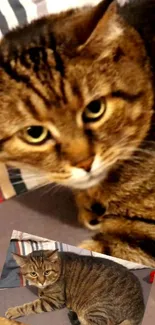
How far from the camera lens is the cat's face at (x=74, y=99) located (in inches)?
23.1

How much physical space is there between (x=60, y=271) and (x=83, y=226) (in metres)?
0.08

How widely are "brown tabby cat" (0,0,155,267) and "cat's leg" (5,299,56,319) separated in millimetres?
168

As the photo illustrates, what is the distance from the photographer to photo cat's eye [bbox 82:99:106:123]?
0.61 meters

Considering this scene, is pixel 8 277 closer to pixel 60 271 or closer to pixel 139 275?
pixel 60 271

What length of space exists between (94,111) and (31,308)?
29 cm

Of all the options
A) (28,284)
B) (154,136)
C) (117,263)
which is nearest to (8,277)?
(28,284)

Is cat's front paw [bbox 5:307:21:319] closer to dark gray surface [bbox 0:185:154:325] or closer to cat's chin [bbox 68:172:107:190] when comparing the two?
dark gray surface [bbox 0:185:154:325]

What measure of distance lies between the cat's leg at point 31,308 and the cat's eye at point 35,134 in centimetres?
23

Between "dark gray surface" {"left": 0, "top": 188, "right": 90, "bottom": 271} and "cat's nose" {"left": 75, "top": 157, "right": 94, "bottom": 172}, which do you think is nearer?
"cat's nose" {"left": 75, "top": 157, "right": 94, "bottom": 172}

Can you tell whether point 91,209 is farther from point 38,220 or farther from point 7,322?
point 7,322

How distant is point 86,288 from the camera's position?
72 centimetres

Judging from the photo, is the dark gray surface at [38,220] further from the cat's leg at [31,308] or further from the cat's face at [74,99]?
the cat's face at [74,99]

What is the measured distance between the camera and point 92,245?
29.6 inches

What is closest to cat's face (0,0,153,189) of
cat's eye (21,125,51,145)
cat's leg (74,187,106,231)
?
cat's eye (21,125,51,145)
